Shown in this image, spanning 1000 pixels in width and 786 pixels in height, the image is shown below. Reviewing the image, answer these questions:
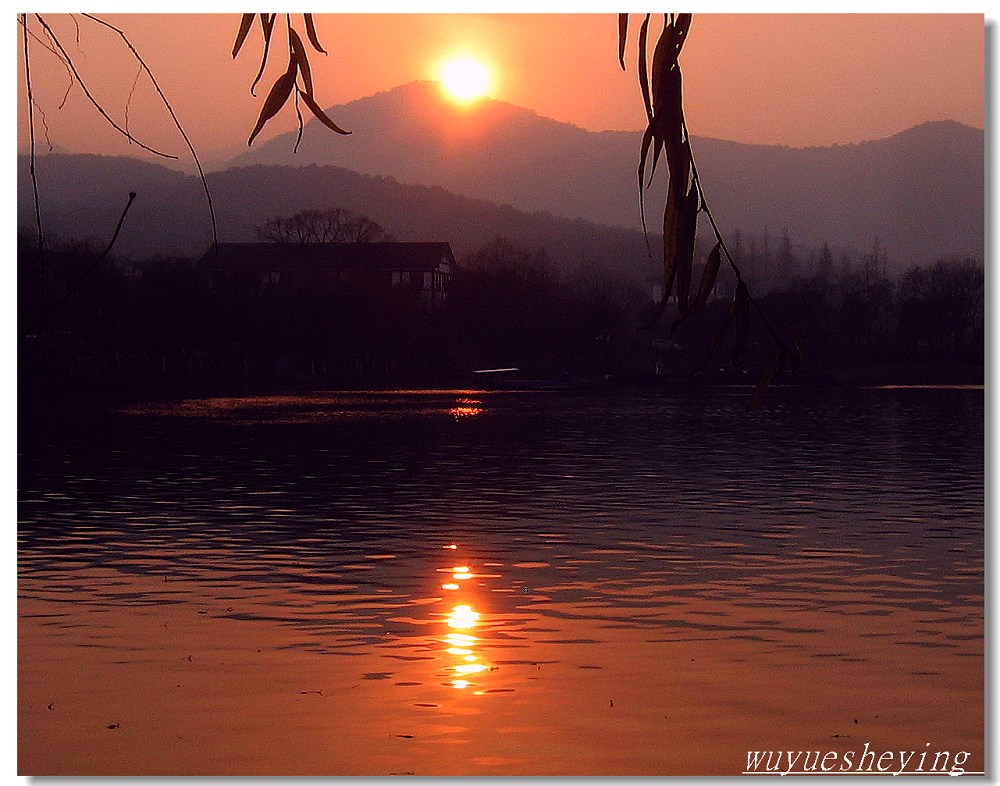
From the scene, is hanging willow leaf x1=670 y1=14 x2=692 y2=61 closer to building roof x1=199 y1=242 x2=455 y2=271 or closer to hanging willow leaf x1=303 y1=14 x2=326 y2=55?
hanging willow leaf x1=303 y1=14 x2=326 y2=55

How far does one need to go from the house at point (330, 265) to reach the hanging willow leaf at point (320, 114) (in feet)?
196

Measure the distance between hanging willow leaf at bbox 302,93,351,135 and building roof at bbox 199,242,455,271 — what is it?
61.0 metres

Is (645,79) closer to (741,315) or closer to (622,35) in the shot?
(622,35)

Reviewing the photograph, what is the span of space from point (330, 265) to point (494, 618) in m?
61.1

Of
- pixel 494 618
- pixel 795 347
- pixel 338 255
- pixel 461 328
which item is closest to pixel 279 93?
pixel 795 347

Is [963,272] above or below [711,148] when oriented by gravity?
below

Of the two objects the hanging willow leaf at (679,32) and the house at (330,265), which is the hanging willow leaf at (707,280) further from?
the house at (330,265)

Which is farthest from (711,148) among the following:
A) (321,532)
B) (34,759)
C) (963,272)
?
(34,759)

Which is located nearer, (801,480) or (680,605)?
(680,605)

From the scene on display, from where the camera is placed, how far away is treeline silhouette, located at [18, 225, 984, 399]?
3434 cm

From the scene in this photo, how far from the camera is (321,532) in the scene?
21297mm

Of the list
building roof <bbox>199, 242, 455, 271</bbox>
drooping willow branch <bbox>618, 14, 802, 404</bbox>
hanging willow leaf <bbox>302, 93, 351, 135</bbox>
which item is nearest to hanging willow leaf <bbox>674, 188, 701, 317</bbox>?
drooping willow branch <bbox>618, 14, 802, 404</bbox>

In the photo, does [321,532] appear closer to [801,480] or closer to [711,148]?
[711,148]

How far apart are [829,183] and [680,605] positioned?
12.0 meters
